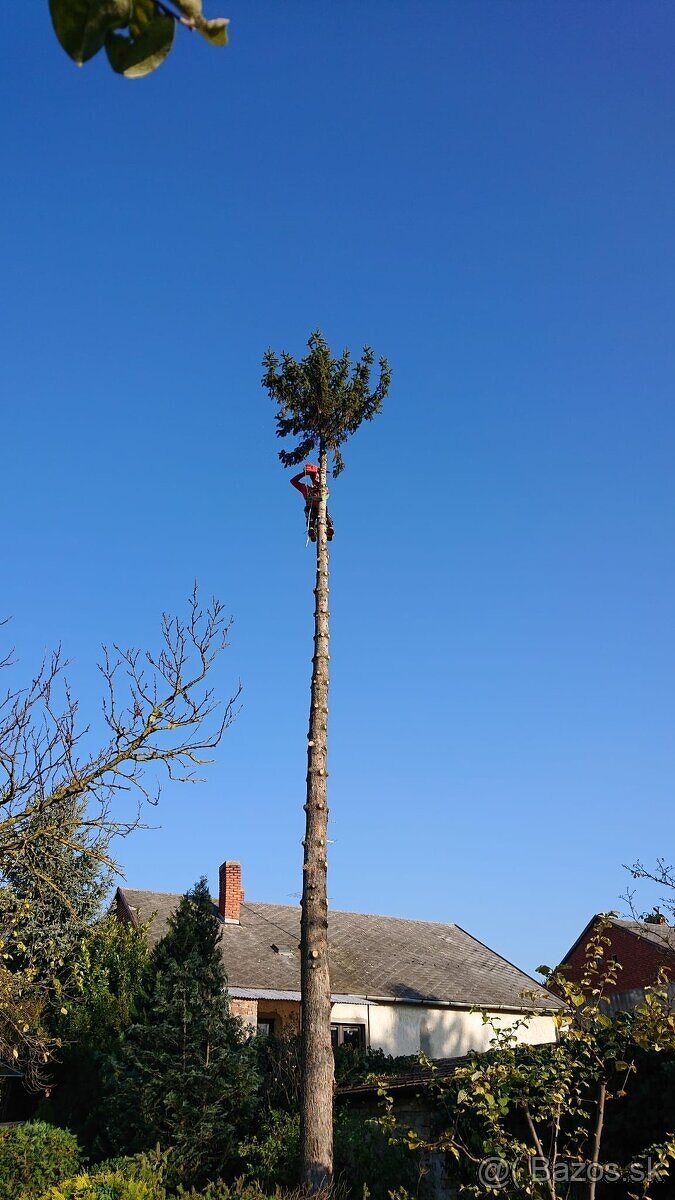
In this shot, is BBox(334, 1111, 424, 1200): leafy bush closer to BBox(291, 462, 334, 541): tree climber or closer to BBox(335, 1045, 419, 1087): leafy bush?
BBox(335, 1045, 419, 1087): leafy bush

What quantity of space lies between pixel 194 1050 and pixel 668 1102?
7.25 metres

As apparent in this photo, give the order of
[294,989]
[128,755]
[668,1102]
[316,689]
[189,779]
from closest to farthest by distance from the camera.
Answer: [128,755], [189,779], [668,1102], [316,689], [294,989]

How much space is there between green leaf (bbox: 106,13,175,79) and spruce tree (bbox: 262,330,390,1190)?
11.9 m

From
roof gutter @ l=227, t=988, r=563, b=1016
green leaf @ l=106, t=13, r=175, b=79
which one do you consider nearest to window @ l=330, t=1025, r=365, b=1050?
roof gutter @ l=227, t=988, r=563, b=1016

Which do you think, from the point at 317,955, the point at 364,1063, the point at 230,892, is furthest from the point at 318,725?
the point at 230,892

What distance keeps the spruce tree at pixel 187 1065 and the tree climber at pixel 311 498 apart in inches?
270

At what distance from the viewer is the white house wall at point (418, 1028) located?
2395cm

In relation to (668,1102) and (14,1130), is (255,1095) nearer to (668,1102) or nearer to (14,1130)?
(14,1130)

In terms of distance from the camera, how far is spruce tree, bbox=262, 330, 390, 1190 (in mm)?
11484

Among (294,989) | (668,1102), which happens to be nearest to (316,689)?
(668,1102)

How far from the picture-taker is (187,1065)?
1412 cm

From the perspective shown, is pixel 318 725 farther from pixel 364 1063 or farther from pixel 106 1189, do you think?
pixel 364 1063

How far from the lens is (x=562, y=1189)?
9578 millimetres

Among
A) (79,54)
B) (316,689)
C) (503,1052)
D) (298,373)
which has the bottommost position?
(503,1052)
